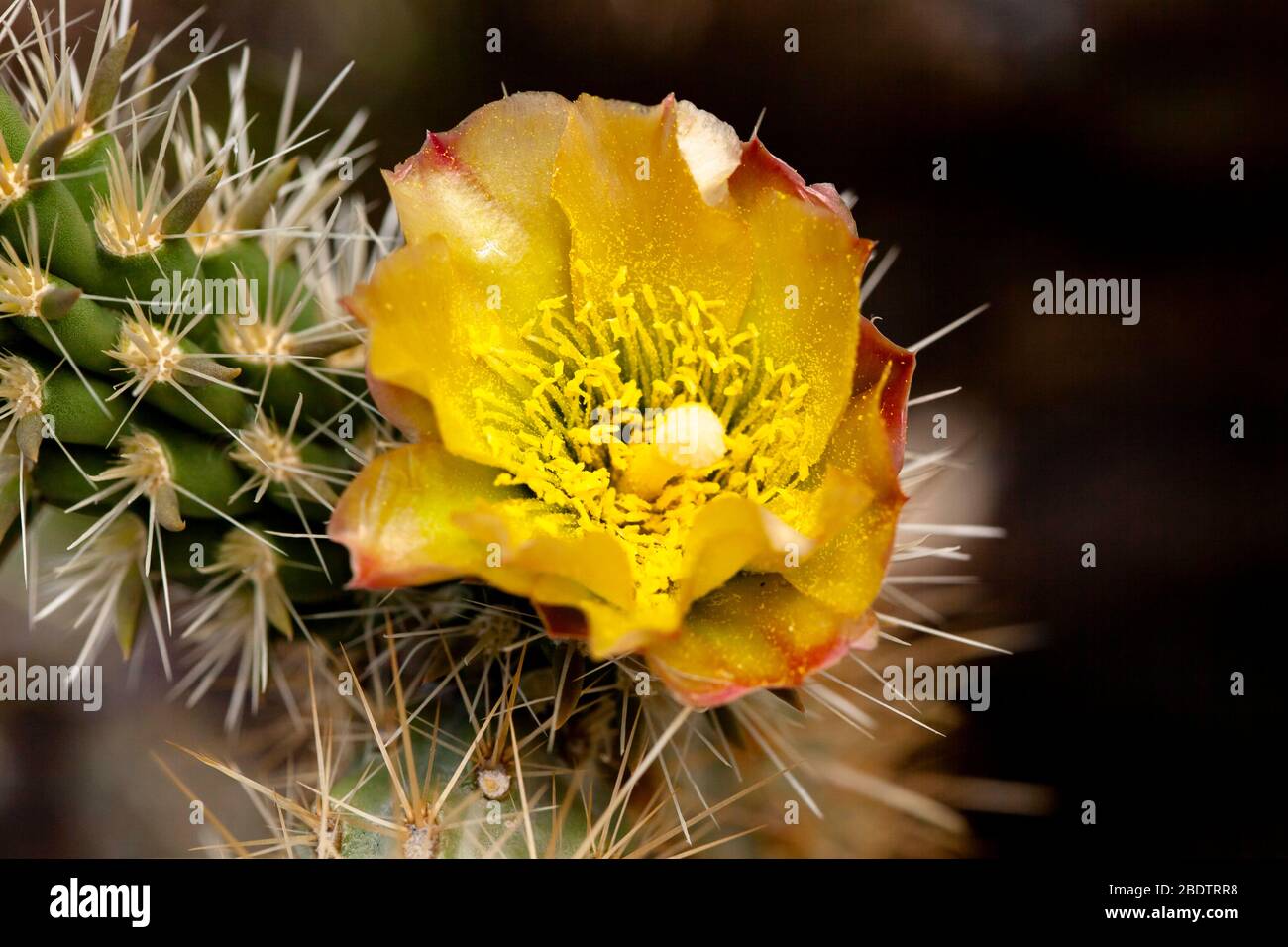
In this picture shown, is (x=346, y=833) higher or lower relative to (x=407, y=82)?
lower

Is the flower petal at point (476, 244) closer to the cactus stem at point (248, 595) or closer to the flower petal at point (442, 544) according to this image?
the flower petal at point (442, 544)

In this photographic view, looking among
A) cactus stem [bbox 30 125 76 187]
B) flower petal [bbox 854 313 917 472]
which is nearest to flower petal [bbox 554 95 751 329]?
flower petal [bbox 854 313 917 472]

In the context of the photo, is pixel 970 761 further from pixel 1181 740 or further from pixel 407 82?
pixel 407 82

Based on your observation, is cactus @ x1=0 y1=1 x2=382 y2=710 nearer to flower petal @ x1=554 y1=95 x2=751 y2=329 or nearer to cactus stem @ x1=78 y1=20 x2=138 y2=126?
cactus stem @ x1=78 y1=20 x2=138 y2=126

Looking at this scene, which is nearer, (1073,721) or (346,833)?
(346,833)

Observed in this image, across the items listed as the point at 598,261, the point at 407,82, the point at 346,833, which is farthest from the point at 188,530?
the point at 407,82

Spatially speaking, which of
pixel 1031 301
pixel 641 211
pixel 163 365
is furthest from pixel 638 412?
pixel 1031 301
